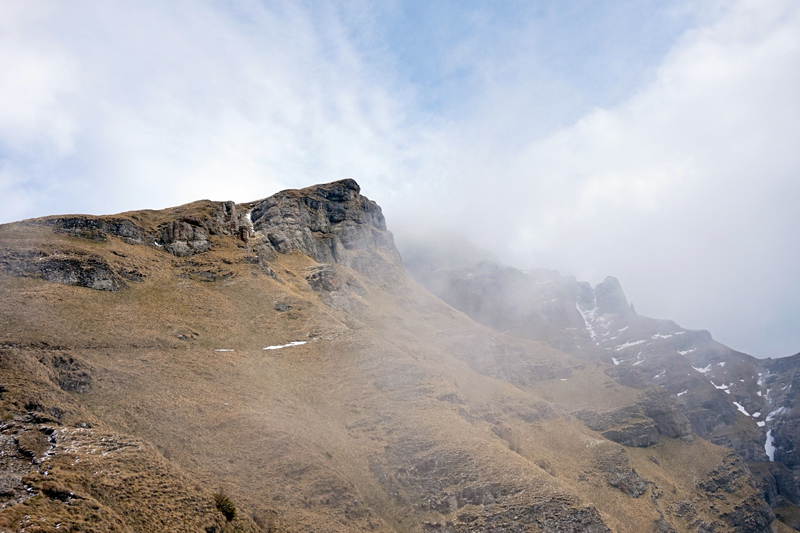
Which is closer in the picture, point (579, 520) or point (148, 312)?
point (579, 520)

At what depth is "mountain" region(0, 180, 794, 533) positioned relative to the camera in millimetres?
25844

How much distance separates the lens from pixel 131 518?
21.8m

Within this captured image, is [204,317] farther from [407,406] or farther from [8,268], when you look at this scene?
[407,406]

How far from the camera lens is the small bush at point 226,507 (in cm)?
2633

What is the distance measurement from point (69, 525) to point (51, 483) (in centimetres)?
355

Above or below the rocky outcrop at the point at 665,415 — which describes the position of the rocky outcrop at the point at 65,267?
above

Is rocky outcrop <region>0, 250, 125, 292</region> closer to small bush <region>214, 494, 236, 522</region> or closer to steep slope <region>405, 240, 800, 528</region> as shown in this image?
small bush <region>214, 494, 236, 522</region>

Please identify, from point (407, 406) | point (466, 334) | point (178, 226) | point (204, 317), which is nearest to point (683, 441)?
point (466, 334)

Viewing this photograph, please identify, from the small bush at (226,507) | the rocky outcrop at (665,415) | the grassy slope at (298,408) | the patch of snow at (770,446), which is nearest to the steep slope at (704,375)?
the patch of snow at (770,446)

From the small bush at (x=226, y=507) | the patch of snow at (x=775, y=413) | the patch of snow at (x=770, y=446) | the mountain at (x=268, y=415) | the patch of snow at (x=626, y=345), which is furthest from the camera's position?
the patch of snow at (x=626, y=345)

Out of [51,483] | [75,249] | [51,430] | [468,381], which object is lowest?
[468,381]

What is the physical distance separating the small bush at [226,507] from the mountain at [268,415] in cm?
14

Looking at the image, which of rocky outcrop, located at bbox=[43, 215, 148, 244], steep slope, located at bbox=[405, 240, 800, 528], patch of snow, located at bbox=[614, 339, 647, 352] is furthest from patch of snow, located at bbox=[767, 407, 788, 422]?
rocky outcrop, located at bbox=[43, 215, 148, 244]

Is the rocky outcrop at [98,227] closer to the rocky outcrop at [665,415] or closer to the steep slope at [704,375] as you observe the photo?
the rocky outcrop at [665,415]
